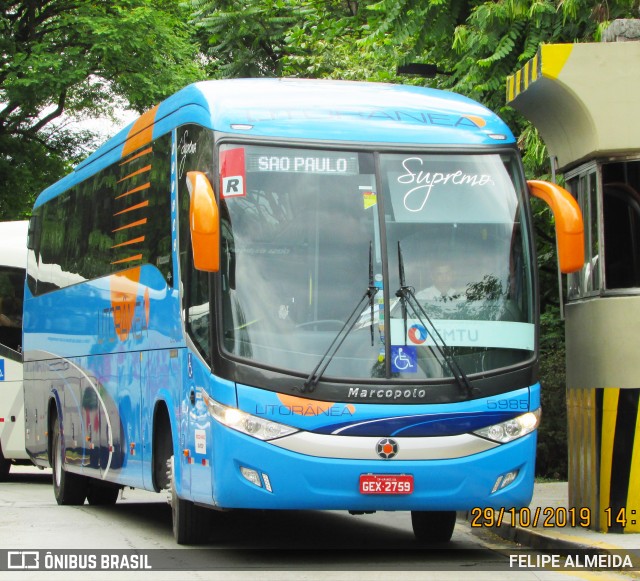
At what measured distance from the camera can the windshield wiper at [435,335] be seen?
32.6 ft

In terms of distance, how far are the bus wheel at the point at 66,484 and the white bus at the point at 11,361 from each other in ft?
12.2

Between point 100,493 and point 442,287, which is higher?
point 442,287

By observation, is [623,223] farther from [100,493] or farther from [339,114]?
[100,493]

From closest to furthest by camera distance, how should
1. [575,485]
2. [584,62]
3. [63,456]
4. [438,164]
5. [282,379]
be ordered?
[282,379] → [438,164] → [584,62] → [575,485] → [63,456]

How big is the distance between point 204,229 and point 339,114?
5.44 feet

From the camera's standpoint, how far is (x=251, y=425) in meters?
9.69

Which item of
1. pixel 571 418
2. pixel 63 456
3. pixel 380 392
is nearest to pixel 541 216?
pixel 571 418

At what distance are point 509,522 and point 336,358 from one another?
129 inches

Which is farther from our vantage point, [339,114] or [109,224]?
[109,224]

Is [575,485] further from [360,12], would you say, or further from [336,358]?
[360,12]

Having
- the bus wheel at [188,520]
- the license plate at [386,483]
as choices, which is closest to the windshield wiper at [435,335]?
the license plate at [386,483]

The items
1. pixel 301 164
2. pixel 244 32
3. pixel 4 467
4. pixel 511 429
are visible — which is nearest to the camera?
pixel 511 429

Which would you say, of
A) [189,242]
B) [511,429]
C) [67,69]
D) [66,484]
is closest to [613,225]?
[511,429]

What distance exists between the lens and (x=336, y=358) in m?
9.81
